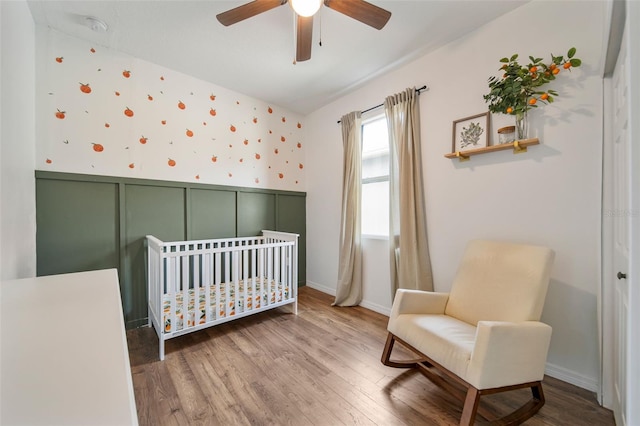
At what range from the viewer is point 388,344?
174 centimetres

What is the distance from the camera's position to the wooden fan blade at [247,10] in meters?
1.49

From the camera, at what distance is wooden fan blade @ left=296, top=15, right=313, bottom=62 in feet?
5.19

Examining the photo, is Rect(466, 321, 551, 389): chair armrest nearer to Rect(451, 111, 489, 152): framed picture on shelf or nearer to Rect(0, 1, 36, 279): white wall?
Rect(451, 111, 489, 152): framed picture on shelf

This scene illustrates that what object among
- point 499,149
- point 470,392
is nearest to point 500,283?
point 470,392

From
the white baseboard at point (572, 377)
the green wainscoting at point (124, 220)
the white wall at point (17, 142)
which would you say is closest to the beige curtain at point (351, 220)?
the green wainscoting at point (124, 220)

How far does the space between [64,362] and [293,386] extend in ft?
4.43

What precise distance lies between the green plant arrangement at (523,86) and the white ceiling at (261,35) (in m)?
0.49

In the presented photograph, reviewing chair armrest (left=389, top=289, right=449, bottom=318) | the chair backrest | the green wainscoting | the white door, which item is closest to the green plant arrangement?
the white door

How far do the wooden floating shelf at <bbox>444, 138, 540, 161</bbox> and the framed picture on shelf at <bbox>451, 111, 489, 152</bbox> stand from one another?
6 centimetres

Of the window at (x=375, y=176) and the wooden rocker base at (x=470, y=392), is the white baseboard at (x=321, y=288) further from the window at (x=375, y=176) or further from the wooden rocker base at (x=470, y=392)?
the wooden rocker base at (x=470, y=392)

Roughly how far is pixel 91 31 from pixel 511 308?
3609mm

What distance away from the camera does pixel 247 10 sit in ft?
5.01

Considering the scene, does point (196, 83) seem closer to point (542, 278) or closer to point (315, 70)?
point (315, 70)

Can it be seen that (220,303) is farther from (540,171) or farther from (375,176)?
(540,171)
